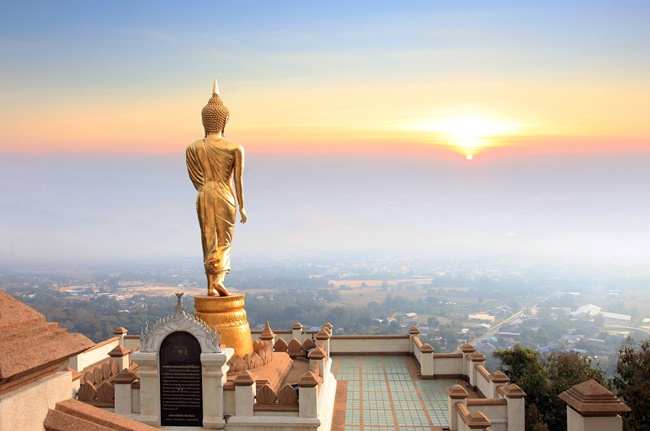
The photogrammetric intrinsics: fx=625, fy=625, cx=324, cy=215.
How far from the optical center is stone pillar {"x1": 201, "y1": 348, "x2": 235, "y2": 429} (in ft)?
40.8

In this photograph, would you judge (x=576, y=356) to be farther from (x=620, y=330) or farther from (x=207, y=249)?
(x=620, y=330)

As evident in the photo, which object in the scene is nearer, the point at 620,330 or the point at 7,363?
the point at 7,363

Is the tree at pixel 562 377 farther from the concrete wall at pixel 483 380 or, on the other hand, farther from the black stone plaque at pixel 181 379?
the black stone plaque at pixel 181 379

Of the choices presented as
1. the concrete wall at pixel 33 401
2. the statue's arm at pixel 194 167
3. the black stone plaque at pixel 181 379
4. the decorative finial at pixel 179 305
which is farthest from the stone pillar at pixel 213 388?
the concrete wall at pixel 33 401

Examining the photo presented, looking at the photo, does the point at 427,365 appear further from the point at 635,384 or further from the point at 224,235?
the point at 224,235

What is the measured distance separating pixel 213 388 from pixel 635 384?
34.4ft

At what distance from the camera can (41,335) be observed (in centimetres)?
448

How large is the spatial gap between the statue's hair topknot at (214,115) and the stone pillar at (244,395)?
270 inches

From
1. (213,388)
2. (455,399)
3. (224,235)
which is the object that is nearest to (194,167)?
(224,235)

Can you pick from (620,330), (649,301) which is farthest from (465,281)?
(620,330)

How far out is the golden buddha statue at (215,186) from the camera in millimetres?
16062

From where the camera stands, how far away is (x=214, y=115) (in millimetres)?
16250

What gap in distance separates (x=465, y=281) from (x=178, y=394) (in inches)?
4475

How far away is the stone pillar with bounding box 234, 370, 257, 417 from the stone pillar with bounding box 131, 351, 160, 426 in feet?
5.55
